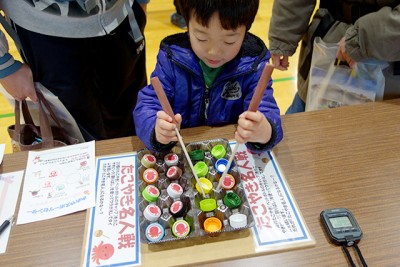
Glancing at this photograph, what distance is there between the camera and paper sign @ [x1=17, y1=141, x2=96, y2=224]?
73cm

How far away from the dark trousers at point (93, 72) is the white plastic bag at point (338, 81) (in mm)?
596

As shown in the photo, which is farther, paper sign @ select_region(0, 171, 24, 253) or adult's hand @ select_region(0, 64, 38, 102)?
adult's hand @ select_region(0, 64, 38, 102)

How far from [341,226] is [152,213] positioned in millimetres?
357

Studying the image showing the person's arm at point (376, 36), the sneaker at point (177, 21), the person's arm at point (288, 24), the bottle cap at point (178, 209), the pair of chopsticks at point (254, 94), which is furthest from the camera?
the sneaker at point (177, 21)

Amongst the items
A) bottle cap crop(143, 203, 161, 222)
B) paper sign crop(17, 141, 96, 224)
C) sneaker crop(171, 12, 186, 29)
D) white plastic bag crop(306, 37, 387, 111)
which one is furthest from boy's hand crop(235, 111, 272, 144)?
sneaker crop(171, 12, 186, 29)

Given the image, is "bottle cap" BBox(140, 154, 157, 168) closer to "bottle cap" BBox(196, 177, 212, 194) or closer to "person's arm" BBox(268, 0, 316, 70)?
"bottle cap" BBox(196, 177, 212, 194)

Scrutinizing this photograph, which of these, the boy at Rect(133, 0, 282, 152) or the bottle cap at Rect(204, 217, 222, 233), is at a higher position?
the boy at Rect(133, 0, 282, 152)

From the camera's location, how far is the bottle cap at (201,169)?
2.45ft

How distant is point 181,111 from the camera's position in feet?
3.01

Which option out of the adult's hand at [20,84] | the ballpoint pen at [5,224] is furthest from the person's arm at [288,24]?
the ballpoint pen at [5,224]

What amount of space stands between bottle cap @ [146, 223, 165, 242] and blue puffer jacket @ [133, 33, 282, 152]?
8.2 inches

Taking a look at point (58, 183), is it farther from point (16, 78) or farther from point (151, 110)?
point (16, 78)

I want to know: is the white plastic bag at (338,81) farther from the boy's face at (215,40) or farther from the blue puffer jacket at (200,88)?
the boy's face at (215,40)

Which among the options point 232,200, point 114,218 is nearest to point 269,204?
point 232,200
